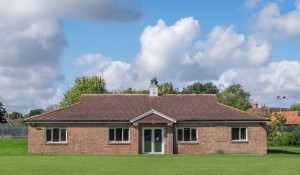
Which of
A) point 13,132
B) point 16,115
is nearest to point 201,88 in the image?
point 13,132

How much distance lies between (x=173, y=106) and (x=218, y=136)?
502 centimetres

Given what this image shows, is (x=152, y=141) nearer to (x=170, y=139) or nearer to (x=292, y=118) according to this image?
(x=170, y=139)

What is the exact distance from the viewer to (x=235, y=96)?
260 ft

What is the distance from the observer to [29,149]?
43844mm

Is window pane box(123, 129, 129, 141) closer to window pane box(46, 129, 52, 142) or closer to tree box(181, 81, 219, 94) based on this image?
window pane box(46, 129, 52, 142)

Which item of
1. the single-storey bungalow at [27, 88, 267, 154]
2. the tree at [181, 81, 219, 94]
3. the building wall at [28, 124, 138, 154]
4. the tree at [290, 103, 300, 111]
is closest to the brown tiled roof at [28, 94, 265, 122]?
the single-storey bungalow at [27, 88, 267, 154]

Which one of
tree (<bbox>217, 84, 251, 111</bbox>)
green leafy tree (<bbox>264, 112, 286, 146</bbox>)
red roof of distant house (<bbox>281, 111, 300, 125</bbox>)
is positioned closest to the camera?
green leafy tree (<bbox>264, 112, 286, 146</bbox>)

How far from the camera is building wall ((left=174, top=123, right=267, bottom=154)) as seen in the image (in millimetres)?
44156

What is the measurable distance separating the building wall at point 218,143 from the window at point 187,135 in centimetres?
36

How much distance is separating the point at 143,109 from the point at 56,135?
7549 millimetres

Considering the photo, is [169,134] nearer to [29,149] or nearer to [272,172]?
[29,149]

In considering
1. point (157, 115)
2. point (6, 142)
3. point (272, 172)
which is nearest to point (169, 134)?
point (157, 115)

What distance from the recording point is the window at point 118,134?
44.2 meters

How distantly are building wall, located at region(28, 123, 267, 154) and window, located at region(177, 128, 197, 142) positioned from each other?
36cm
